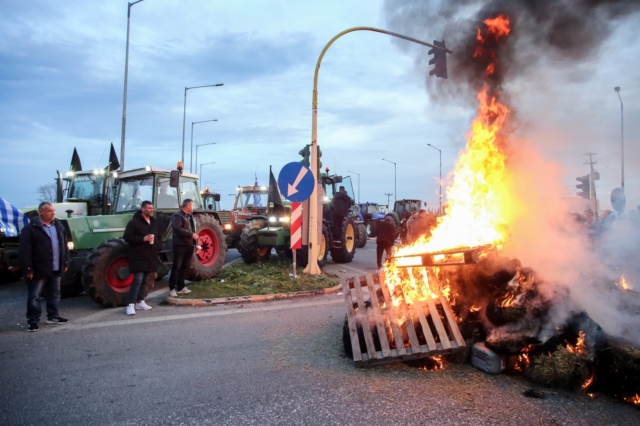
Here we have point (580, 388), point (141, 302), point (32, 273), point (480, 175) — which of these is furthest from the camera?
point (141, 302)

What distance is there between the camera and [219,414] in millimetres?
3500

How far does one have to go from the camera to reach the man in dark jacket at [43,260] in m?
6.21

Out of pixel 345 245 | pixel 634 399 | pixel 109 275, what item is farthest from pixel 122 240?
pixel 634 399

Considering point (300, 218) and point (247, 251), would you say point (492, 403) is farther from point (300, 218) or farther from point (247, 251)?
point (247, 251)

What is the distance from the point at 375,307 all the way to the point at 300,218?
5.28 metres

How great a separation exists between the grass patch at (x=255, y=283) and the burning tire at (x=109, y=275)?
3.44 ft

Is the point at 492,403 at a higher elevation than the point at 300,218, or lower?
lower

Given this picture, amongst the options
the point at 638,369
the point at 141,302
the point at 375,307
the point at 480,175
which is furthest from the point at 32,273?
the point at 638,369

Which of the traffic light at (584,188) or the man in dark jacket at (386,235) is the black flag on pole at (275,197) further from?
the traffic light at (584,188)

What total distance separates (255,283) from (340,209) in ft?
15.3

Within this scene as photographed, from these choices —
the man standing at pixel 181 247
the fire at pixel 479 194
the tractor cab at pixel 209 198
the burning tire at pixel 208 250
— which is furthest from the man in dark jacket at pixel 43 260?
the tractor cab at pixel 209 198

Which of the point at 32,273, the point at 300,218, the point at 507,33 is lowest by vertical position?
the point at 32,273

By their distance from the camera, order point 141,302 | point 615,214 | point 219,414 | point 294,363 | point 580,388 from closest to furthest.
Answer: point 219,414 < point 580,388 < point 294,363 < point 141,302 < point 615,214

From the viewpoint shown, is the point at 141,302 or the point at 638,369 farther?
the point at 141,302
